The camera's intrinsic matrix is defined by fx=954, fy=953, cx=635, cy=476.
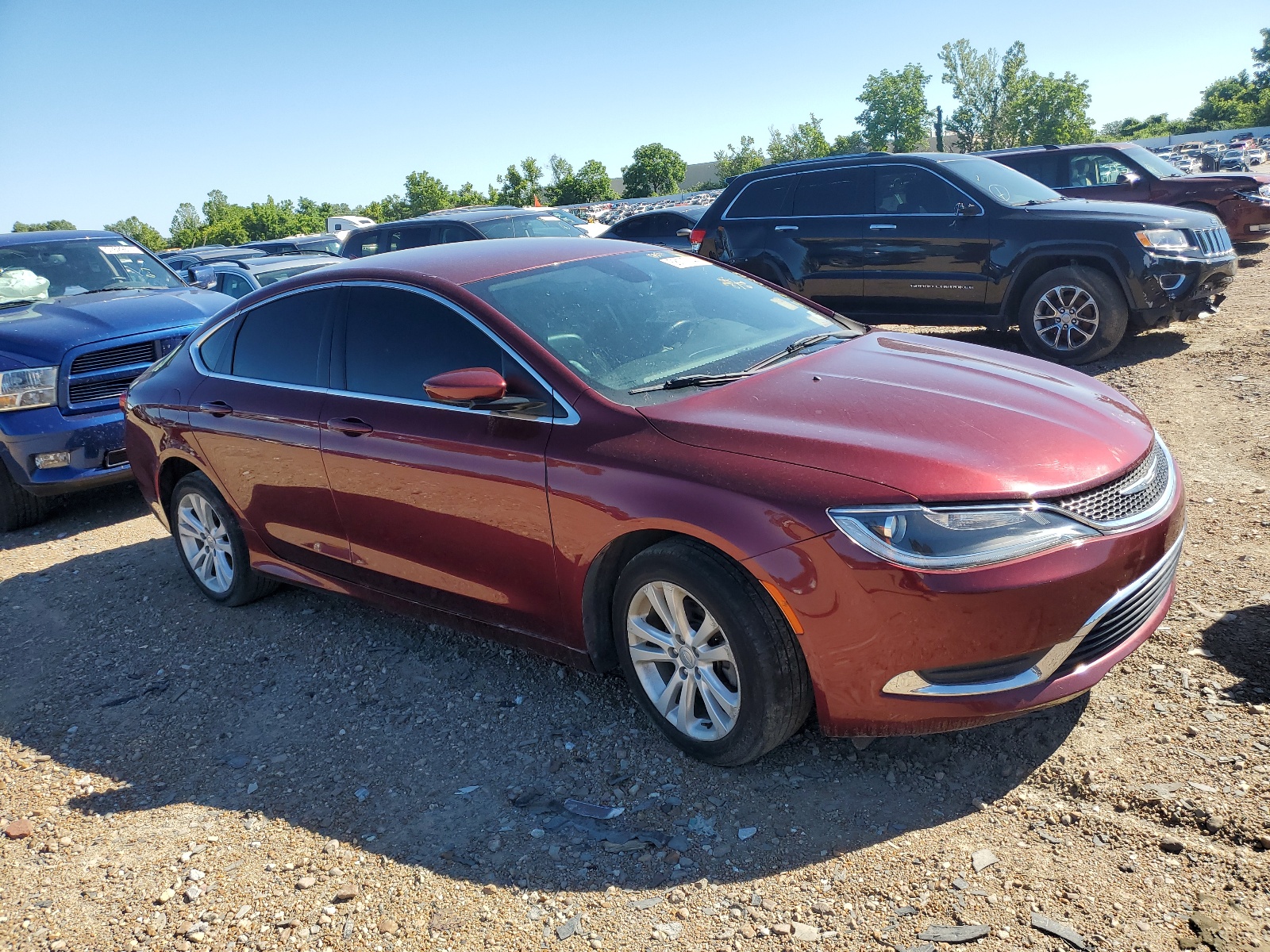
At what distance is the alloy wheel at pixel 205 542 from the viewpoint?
513 cm

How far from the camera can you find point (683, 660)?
3209 millimetres

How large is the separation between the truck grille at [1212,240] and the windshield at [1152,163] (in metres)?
4.88

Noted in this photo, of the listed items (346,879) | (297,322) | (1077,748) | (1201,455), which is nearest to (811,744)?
(1077,748)

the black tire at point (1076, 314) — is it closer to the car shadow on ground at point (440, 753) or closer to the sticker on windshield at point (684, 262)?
the sticker on windshield at point (684, 262)

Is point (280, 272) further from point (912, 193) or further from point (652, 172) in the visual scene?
point (652, 172)

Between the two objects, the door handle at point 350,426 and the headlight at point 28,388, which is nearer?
the door handle at point 350,426

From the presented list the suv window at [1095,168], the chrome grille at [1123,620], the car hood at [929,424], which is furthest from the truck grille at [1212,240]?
the chrome grille at [1123,620]

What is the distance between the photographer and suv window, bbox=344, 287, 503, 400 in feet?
12.4

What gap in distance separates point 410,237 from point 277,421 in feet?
30.1

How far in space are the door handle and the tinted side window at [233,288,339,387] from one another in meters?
0.25

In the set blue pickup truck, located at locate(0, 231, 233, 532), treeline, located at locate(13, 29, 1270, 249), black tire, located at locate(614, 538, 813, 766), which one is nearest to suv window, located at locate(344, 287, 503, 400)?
black tire, located at locate(614, 538, 813, 766)

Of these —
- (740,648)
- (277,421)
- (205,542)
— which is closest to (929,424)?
(740,648)

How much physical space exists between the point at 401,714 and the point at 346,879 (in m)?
1.01

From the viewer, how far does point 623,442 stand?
128 inches
